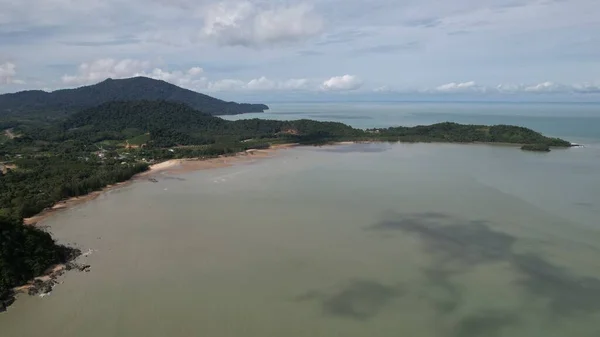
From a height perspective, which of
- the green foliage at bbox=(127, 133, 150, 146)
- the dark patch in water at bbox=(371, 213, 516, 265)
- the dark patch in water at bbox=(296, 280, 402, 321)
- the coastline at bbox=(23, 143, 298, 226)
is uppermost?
the green foliage at bbox=(127, 133, 150, 146)

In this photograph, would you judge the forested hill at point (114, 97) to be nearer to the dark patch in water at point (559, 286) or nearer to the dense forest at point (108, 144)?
the dense forest at point (108, 144)

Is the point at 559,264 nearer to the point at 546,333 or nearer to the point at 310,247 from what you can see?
the point at 546,333

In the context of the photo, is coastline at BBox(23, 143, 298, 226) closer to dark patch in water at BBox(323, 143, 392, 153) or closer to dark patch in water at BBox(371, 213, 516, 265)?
dark patch in water at BBox(323, 143, 392, 153)

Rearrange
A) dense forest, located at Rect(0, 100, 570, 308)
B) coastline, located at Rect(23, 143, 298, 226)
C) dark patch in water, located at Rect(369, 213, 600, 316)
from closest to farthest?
dark patch in water, located at Rect(369, 213, 600, 316) → dense forest, located at Rect(0, 100, 570, 308) → coastline, located at Rect(23, 143, 298, 226)

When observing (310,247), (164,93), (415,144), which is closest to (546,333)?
(310,247)

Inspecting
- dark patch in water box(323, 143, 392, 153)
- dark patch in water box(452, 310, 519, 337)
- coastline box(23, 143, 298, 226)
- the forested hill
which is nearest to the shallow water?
dark patch in water box(452, 310, 519, 337)
